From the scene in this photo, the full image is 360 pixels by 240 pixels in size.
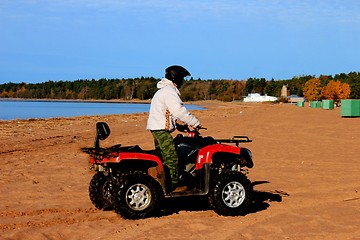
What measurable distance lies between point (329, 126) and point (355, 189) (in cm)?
1687

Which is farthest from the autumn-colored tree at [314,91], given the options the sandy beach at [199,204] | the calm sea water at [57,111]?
the sandy beach at [199,204]

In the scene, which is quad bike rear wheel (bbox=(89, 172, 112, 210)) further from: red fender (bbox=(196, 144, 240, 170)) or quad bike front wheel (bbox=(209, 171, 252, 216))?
quad bike front wheel (bbox=(209, 171, 252, 216))

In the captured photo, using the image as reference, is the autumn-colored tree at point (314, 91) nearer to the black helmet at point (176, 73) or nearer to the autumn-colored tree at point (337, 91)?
the autumn-colored tree at point (337, 91)

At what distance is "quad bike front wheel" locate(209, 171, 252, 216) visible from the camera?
8.14 metres

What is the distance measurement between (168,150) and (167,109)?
1.94ft

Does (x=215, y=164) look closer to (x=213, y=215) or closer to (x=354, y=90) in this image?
(x=213, y=215)

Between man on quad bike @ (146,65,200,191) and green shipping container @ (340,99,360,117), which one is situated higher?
green shipping container @ (340,99,360,117)

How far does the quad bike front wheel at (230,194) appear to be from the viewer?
8141mm

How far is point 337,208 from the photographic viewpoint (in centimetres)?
868

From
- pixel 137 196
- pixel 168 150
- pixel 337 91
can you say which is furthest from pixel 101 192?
pixel 337 91

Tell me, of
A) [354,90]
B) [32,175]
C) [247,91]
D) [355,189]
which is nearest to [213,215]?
[355,189]

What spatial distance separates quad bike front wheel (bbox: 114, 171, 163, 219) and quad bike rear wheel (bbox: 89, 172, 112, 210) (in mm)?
765

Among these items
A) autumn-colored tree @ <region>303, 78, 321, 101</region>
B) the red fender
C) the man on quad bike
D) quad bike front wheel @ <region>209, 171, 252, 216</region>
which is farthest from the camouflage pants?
autumn-colored tree @ <region>303, 78, 321, 101</region>

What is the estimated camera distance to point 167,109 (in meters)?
8.05
